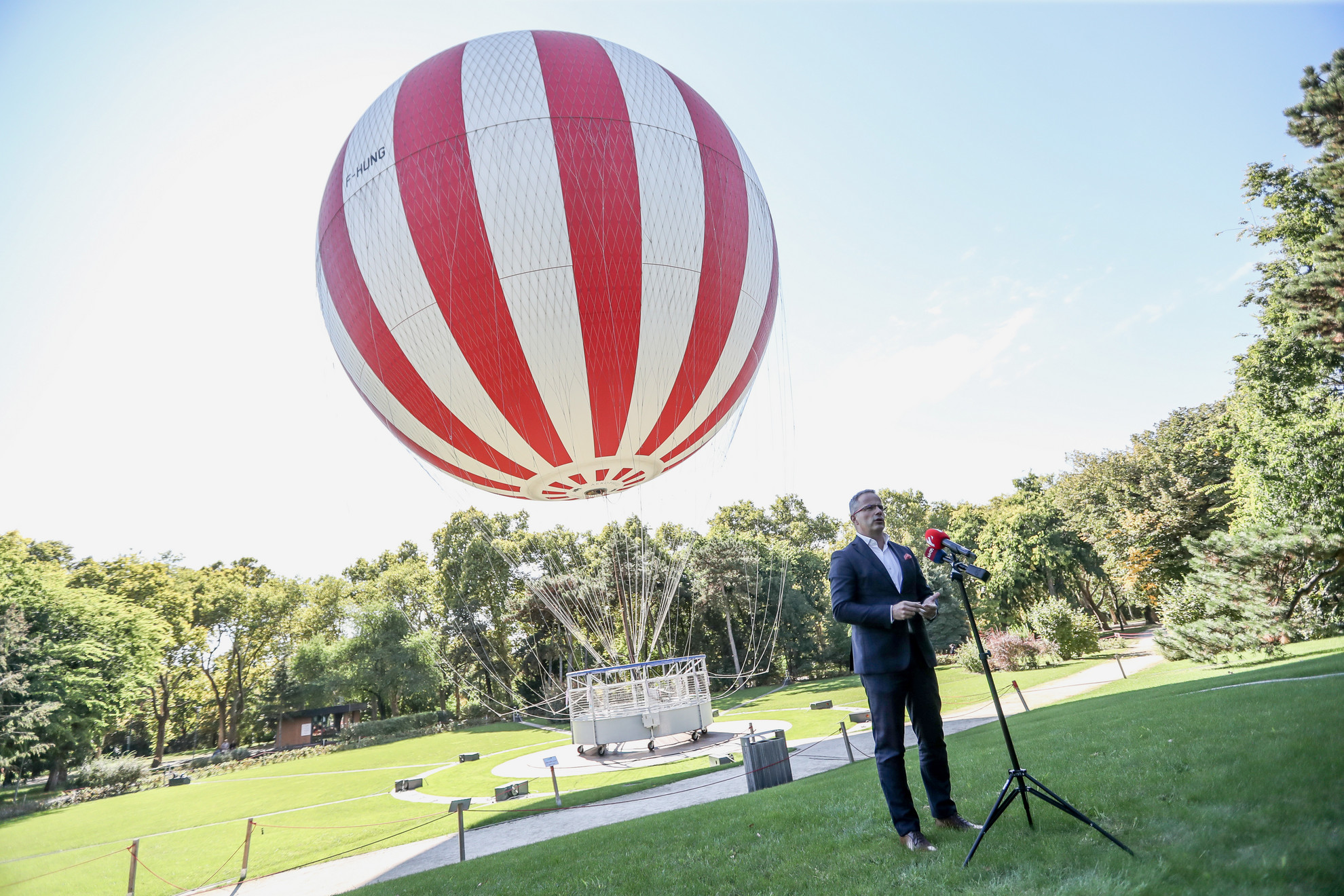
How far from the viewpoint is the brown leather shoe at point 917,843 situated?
321 centimetres

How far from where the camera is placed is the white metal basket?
16.8 m

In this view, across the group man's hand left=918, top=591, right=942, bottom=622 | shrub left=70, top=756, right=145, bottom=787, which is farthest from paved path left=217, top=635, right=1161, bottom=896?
shrub left=70, top=756, right=145, bottom=787

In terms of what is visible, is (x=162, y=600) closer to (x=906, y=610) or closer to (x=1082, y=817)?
(x=906, y=610)

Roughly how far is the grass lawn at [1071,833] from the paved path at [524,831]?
2678 millimetres

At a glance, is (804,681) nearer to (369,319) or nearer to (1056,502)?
(1056,502)

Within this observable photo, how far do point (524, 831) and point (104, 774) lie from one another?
3096 centimetres

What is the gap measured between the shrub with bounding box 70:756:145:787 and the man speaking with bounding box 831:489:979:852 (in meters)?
37.3

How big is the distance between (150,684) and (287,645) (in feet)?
59.5

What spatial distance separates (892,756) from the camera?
11.3ft

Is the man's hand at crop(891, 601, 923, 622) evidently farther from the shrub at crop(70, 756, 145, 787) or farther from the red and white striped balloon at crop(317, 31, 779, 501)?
the shrub at crop(70, 756, 145, 787)

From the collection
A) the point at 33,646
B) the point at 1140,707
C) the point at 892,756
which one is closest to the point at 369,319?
the point at 892,756

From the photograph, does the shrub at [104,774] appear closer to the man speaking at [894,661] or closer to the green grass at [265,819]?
the green grass at [265,819]

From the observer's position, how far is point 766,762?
9352 millimetres

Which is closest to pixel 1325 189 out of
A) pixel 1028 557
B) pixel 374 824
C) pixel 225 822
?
pixel 374 824
